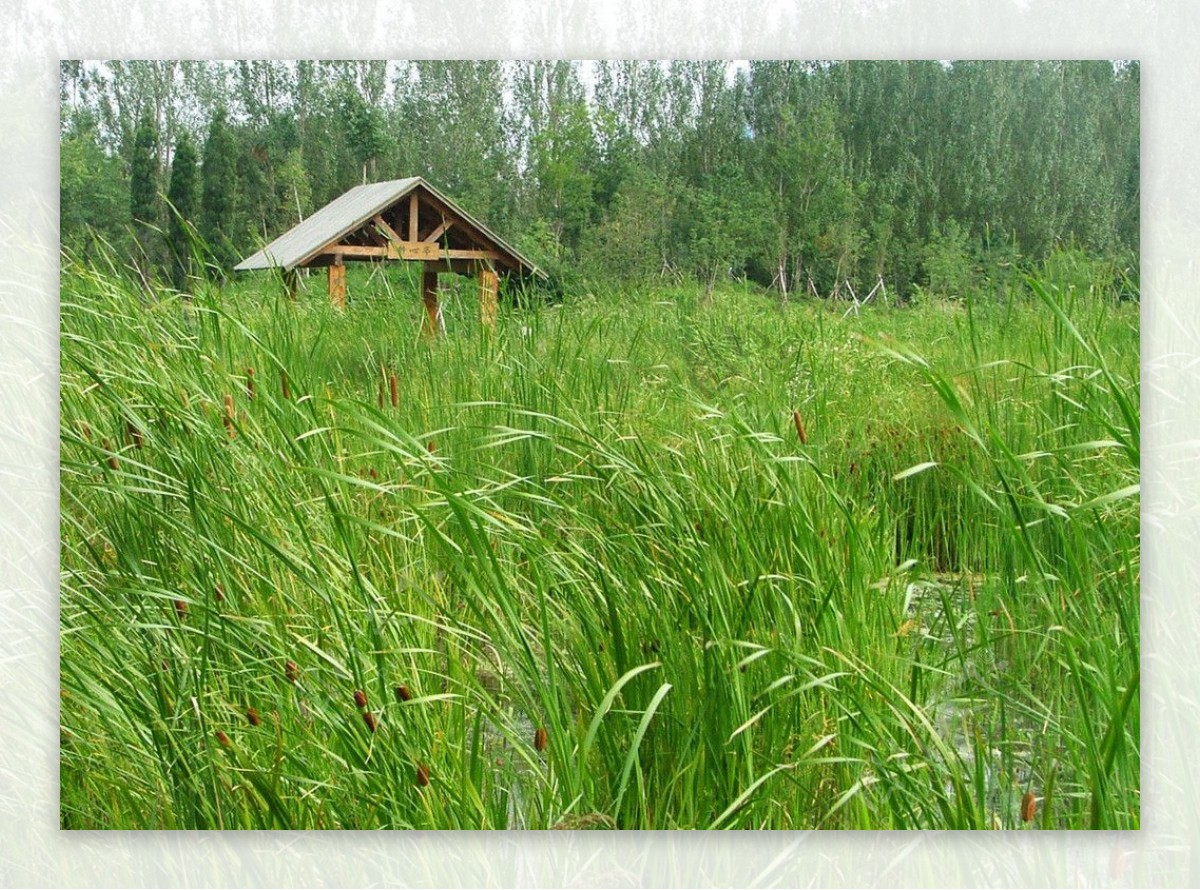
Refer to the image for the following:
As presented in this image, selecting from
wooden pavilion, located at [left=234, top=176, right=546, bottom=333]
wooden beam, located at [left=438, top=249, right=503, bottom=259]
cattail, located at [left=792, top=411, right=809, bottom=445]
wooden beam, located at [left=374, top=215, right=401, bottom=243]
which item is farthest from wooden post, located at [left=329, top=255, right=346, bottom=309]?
cattail, located at [left=792, top=411, right=809, bottom=445]

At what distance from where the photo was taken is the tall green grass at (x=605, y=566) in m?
2.37

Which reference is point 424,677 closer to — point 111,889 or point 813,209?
point 111,889

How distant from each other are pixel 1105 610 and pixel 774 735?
2.55ft

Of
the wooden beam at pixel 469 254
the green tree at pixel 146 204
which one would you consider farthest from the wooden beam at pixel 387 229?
the green tree at pixel 146 204

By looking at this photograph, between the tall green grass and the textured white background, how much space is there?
0.08 meters

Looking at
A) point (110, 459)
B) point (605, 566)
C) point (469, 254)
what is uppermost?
point (469, 254)

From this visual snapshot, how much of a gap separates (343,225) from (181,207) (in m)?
0.35

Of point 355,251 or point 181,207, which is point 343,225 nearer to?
point 355,251

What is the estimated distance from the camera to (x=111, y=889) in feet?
8.52

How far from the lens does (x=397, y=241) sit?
8.87ft

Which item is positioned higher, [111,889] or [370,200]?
[370,200]

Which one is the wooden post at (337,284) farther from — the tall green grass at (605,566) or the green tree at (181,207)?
the green tree at (181,207)

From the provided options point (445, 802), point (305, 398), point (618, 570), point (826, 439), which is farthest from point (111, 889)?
point (826, 439)

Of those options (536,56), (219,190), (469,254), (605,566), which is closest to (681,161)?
(536,56)
